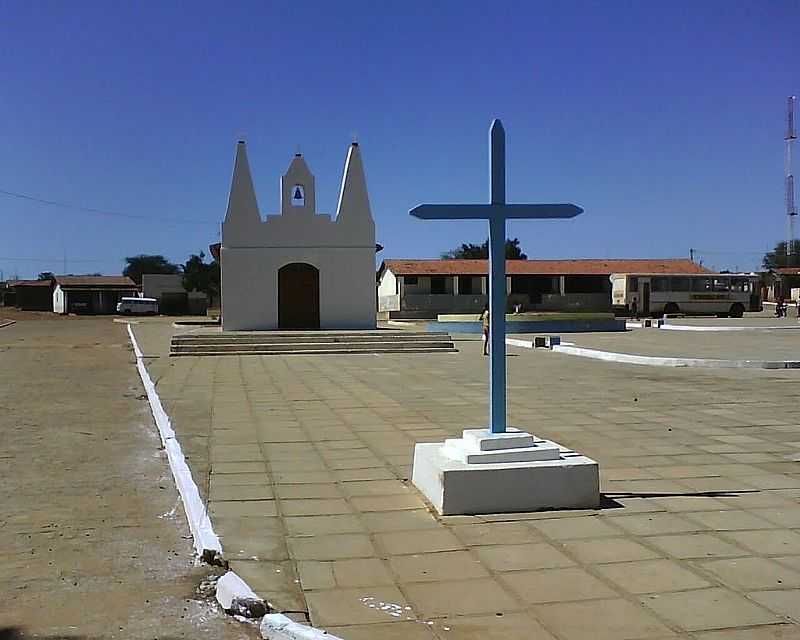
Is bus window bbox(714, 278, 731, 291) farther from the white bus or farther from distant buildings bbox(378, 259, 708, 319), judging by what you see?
distant buildings bbox(378, 259, 708, 319)

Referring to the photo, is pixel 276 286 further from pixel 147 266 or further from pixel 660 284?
pixel 147 266

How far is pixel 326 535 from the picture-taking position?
4961mm

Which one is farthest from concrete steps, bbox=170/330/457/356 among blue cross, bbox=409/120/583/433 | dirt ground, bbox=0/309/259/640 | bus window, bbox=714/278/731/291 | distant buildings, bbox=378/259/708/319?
bus window, bbox=714/278/731/291

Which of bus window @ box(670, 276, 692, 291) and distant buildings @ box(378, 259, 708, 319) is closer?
bus window @ box(670, 276, 692, 291)

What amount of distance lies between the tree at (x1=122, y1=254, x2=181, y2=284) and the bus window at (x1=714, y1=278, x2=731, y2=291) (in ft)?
231

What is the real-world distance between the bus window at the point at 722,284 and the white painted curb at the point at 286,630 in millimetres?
50685

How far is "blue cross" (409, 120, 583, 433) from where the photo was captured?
18.6ft

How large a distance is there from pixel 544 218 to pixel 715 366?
11.5 m

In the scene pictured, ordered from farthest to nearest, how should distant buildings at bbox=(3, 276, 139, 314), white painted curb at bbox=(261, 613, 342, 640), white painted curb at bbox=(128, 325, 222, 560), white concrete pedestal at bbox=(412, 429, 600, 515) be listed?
distant buildings at bbox=(3, 276, 139, 314) → white concrete pedestal at bbox=(412, 429, 600, 515) → white painted curb at bbox=(128, 325, 222, 560) → white painted curb at bbox=(261, 613, 342, 640)

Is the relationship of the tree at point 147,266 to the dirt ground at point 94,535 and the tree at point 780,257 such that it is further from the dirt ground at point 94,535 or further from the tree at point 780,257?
the dirt ground at point 94,535

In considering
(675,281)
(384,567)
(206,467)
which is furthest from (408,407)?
(675,281)

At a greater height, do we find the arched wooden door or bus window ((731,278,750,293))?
bus window ((731,278,750,293))

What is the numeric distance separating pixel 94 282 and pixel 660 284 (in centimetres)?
4836

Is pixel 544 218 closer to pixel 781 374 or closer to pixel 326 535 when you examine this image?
pixel 326 535
